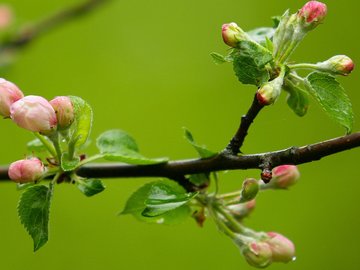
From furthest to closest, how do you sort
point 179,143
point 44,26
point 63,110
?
point 179,143
point 44,26
point 63,110

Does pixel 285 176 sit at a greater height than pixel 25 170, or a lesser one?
lesser

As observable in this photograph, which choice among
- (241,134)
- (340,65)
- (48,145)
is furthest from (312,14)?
(48,145)

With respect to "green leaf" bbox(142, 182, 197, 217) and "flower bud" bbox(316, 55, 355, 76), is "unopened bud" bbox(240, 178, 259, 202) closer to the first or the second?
"green leaf" bbox(142, 182, 197, 217)

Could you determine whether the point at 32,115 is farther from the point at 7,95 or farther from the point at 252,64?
the point at 252,64

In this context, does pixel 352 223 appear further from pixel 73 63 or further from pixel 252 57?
pixel 252 57

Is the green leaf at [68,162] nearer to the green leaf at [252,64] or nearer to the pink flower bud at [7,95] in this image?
the pink flower bud at [7,95]

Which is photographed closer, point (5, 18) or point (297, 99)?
point (297, 99)
